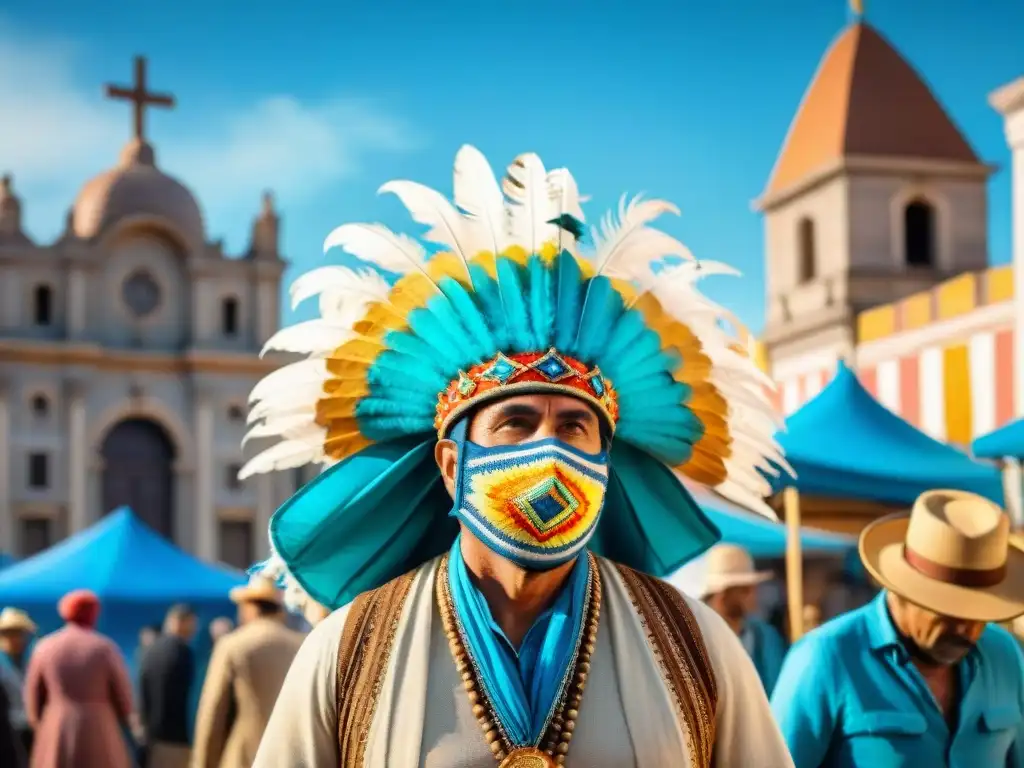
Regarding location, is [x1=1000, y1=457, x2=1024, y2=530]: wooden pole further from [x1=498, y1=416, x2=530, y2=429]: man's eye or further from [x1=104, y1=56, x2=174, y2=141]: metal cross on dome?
[x1=104, y1=56, x2=174, y2=141]: metal cross on dome

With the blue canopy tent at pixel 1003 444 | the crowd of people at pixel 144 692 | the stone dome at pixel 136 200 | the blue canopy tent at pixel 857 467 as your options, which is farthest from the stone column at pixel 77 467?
the blue canopy tent at pixel 1003 444

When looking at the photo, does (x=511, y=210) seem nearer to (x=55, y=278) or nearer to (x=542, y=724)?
(x=542, y=724)

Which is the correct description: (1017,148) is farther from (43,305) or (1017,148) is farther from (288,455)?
(43,305)

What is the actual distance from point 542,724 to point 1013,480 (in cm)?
1591

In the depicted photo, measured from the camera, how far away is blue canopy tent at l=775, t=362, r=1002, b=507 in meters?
8.96

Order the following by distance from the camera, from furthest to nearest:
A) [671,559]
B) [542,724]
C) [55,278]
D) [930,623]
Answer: [55,278], [930,623], [671,559], [542,724]

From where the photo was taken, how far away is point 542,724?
9.52 feet

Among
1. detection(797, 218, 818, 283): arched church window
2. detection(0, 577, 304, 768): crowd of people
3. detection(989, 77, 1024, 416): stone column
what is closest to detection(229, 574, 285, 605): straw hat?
detection(0, 577, 304, 768): crowd of people

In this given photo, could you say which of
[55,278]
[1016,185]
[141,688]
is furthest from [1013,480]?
[55,278]

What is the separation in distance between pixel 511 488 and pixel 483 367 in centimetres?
26

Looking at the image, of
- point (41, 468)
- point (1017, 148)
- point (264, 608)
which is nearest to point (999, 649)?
point (264, 608)

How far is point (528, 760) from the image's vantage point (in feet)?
9.35

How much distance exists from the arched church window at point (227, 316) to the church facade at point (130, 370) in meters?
0.11

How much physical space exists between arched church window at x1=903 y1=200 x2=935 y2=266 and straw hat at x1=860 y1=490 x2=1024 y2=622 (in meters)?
28.4
